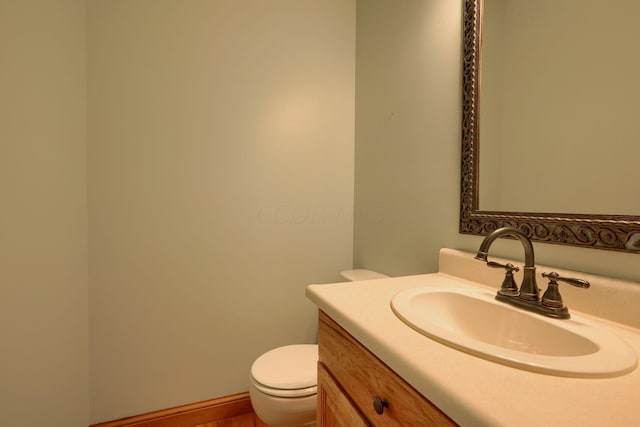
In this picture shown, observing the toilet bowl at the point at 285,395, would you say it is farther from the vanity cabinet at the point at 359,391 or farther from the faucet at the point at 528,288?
the faucet at the point at 528,288

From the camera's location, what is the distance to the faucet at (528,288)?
61cm

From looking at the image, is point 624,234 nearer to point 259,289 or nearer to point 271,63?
point 259,289

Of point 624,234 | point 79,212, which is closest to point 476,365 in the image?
point 624,234

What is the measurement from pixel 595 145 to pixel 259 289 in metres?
1.45

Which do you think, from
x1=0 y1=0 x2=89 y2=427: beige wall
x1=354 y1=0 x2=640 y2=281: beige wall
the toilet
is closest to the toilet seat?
the toilet

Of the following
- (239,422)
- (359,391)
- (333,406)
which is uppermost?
(359,391)

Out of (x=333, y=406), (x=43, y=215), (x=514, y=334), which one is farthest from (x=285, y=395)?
(x=43, y=215)

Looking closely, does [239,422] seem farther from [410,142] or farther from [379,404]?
[410,142]

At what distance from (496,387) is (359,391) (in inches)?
13.2

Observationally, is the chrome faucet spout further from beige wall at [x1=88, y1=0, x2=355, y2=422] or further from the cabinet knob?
beige wall at [x1=88, y1=0, x2=355, y2=422]

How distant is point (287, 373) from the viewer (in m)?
1.15

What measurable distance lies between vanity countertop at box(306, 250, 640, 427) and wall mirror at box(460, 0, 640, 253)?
282 millimetres

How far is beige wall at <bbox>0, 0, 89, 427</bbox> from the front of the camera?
885 millimetres

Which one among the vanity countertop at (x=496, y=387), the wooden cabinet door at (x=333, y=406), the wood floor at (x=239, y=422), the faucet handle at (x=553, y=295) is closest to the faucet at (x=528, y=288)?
the faucet handle at (x=553, y=295)
